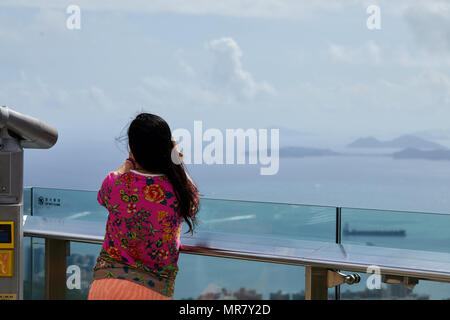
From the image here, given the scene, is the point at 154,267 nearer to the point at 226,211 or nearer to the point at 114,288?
the point at 114,288

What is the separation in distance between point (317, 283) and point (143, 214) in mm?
615

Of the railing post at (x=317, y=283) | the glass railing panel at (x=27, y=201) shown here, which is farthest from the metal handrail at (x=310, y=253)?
the glass railing panel at (x=27, y=201)

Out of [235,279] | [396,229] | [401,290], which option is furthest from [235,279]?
[396,229]

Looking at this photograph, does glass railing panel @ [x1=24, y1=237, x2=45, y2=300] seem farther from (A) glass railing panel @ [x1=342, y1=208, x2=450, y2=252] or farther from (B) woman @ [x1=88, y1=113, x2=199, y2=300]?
(A) glass railing panel @ [x1=342, y1=208, x2=450, y2=252]

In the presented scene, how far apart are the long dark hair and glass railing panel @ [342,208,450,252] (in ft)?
2.43

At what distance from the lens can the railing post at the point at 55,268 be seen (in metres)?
2.22

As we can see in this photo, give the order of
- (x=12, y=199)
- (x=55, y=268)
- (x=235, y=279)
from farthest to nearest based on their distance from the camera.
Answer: (x=55, y=268)
(x=235, y=279)
(x=12, y=199)

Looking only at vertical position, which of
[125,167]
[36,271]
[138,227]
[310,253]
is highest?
[125,167]

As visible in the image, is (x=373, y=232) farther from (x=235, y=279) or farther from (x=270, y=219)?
(x=235, y=279)

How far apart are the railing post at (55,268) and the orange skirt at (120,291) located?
23.4 inches

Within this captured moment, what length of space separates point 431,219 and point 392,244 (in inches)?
6.9

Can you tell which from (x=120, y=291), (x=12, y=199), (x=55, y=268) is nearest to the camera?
(x=120, y=291)

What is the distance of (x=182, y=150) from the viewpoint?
1799mm

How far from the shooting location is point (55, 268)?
88.5 inches
